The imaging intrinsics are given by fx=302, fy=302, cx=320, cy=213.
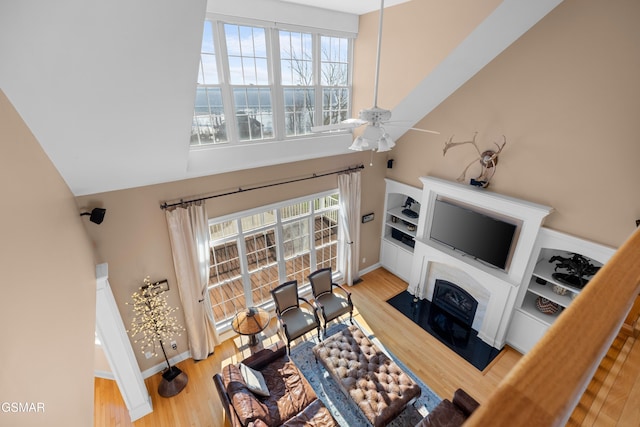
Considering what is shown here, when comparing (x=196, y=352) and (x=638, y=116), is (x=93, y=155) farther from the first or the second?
(x=638, y=116)

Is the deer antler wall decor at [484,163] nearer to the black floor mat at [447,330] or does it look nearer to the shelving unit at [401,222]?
the shelving unit at [401,222]

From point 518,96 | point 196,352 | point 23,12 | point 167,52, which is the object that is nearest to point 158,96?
point 167,52

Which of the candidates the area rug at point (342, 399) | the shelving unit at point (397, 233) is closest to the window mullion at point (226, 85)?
the shelving unit at point (397, 233)

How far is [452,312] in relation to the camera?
5688mm

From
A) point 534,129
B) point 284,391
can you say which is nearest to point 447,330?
point 284,391

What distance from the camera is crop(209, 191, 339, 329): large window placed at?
198 inches

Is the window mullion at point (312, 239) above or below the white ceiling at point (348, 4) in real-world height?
below

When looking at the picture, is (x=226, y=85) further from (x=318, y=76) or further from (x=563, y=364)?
(x=563, y=364)

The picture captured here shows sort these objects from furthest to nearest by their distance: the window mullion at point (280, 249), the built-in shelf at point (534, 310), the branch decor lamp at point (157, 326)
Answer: the window mullion at point (280, 249) < the built-in shelf at point (534, 310) < the branch decor lamp at point (157, 326)

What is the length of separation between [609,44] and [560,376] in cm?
446

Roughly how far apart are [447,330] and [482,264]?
1.36 meters

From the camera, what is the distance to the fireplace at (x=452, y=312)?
5.29 m

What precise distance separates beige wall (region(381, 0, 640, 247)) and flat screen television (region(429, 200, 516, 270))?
0.52 metres

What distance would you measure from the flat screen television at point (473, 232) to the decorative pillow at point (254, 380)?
3.76 metres
